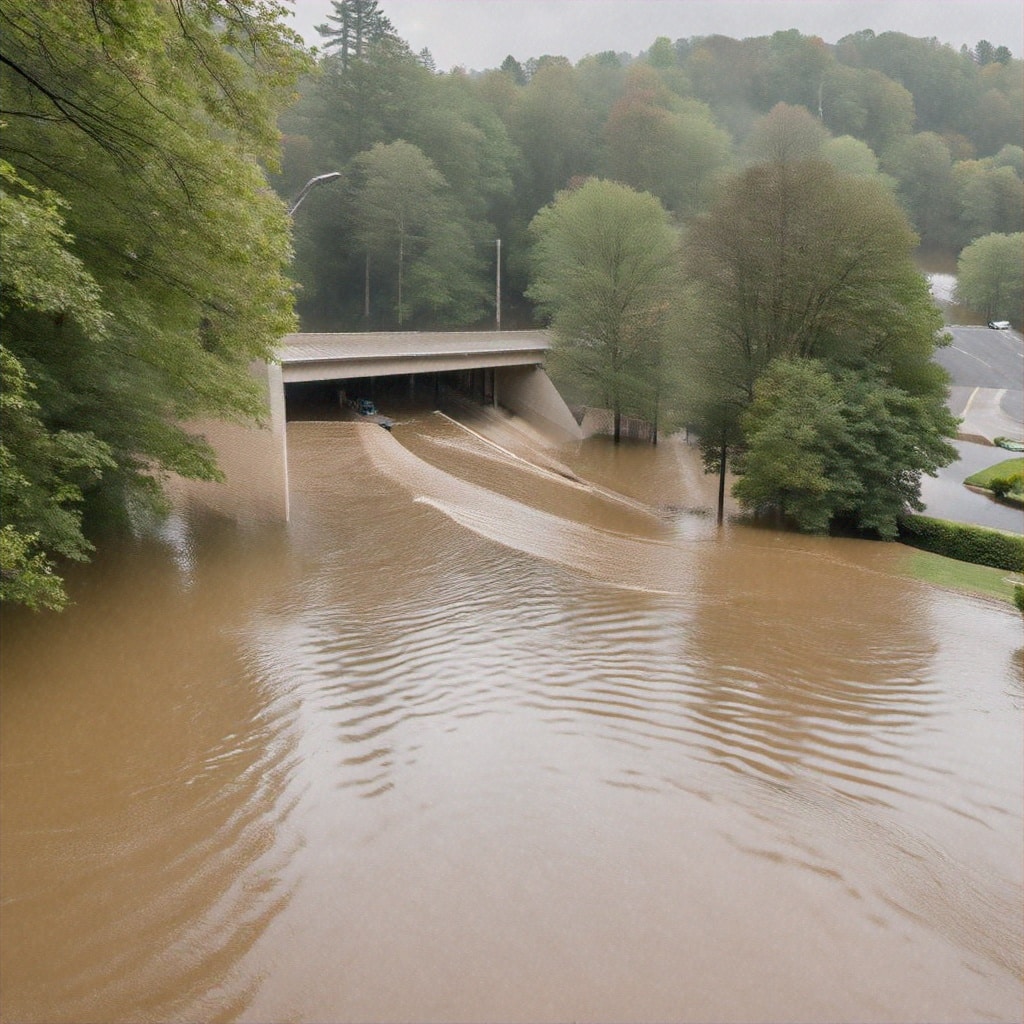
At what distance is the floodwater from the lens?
16.7ft

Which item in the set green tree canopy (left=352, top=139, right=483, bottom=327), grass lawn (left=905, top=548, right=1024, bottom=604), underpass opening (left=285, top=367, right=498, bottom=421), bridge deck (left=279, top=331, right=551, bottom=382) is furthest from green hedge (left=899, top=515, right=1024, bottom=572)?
green tree canopy (left=352, top=139, right=483, bottom=327)

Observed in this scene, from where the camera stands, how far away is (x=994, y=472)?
3105 centimetres

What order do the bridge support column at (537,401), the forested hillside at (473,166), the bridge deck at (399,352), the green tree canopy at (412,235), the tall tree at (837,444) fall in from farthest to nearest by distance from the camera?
the forested hillside at (473,166), the green tree canopy at (412,235), the bridge support column at (537,401), the bridge deck at (399,352), the tall tree at (837,444)

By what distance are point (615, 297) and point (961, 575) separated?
813 inches

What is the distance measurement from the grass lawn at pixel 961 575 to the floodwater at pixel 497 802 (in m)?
4.42

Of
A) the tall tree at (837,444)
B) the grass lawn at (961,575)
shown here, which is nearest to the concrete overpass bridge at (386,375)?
the tall tree at (837,444)

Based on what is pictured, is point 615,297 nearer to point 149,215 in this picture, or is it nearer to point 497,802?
point 149,215

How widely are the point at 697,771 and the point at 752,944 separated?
2.21 meters

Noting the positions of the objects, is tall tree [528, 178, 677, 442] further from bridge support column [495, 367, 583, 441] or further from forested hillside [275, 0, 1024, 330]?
forested hillside [275, 0, 1024, 330]

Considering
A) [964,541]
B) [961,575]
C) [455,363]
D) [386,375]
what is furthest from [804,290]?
[386,375]

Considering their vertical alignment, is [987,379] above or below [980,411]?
above

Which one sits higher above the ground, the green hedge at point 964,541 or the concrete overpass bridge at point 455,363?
the concrete overpass bridge at point 455,363

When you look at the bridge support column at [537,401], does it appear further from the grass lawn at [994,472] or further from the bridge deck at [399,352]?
the grass lawn at [994,472]

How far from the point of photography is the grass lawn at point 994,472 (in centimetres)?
Result: 3033
